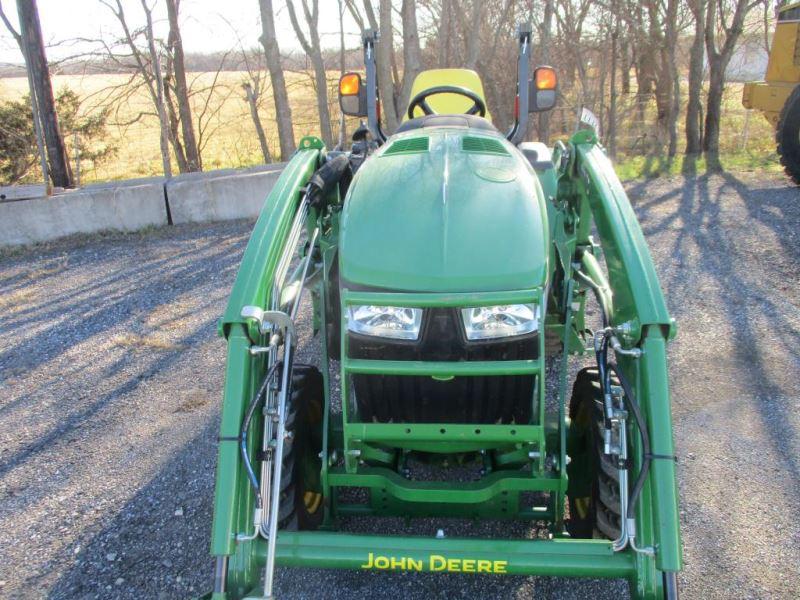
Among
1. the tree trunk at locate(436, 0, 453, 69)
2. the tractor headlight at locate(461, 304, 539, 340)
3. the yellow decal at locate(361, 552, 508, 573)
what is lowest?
the yellow decal at locate(361, 552, 508, 573)

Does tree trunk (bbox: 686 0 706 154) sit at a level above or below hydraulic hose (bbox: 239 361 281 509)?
above

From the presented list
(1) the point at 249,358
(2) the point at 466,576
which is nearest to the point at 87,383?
(1) the point at 249,358

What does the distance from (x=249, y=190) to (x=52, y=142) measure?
116 inches

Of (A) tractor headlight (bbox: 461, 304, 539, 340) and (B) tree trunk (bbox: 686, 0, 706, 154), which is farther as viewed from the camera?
(B) tree trunk (bbox: 686, 0, 706, 154)

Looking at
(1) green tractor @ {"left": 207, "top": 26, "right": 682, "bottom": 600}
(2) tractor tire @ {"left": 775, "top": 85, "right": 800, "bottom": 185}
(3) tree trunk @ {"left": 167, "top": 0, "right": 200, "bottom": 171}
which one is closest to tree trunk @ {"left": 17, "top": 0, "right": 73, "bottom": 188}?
(3) tree trunk @ {"left": 167, "top": 0, "right": 200, "bottom": 171}

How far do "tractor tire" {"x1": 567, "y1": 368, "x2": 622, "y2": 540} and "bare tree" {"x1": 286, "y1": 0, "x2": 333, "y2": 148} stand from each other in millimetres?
9464

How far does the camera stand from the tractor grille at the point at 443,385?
2273mm

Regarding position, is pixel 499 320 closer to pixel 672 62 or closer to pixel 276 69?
pixel 276 69

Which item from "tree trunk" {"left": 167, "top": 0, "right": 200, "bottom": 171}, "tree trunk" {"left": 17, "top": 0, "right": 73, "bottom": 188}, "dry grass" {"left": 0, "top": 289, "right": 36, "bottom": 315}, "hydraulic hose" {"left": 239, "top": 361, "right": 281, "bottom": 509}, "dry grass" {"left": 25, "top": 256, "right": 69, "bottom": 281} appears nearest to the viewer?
"hydraulic hose" {"left": 239, "top": 361, "right": 281, "bottom": 509}

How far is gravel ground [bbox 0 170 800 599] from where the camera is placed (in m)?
2.74


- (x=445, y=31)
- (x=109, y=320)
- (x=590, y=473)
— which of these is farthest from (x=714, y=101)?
(x=590, y=473)

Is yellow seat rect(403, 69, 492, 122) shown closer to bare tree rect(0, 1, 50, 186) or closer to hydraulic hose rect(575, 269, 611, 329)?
hydraulic hose rect(575, 269, 611, 329)

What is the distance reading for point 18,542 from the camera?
299 centimetres

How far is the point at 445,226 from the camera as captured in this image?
2.35 metres
